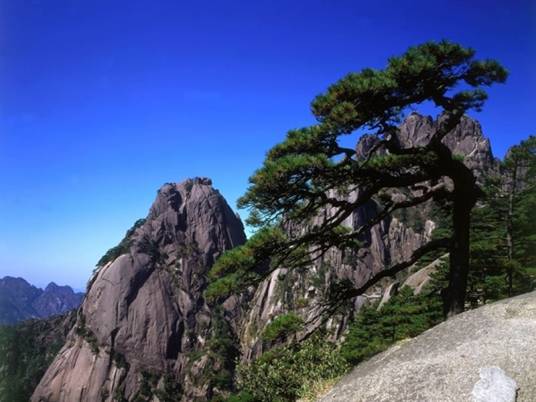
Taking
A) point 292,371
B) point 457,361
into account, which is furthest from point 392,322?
point 457,361

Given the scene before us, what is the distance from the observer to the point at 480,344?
665 centimetres

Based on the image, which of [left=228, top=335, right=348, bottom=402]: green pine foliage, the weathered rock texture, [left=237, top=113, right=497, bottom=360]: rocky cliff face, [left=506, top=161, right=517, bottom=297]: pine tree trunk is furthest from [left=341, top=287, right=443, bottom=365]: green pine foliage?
[left=237, top=113, right=497, bottom=360]: rocky cliff face

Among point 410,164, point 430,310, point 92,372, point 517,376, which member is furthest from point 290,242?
point 92,372

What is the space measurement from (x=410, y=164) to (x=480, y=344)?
4337 millimetres

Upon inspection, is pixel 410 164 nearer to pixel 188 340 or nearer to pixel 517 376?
pixel 517 376

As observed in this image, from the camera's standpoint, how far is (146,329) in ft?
347

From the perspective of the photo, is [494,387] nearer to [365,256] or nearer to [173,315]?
[365,256]

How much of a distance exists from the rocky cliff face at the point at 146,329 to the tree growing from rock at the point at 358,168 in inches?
3898

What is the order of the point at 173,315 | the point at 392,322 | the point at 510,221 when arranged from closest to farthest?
1. the point at 510,221
2. the point at 392,322
3. the point at 173,315

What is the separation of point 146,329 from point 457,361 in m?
109

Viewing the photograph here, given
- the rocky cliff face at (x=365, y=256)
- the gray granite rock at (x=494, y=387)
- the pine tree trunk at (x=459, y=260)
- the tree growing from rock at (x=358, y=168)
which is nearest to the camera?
the gray granite rock at (x=494, y=387)

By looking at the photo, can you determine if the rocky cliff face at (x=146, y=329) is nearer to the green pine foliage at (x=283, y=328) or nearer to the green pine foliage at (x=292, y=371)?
the green pine foliage at (x=292, y=371)

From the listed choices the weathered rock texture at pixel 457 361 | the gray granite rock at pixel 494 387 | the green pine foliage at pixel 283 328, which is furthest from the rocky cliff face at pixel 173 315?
the gray granite rock at pixel 494 387

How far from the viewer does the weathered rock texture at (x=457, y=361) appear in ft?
19.0
